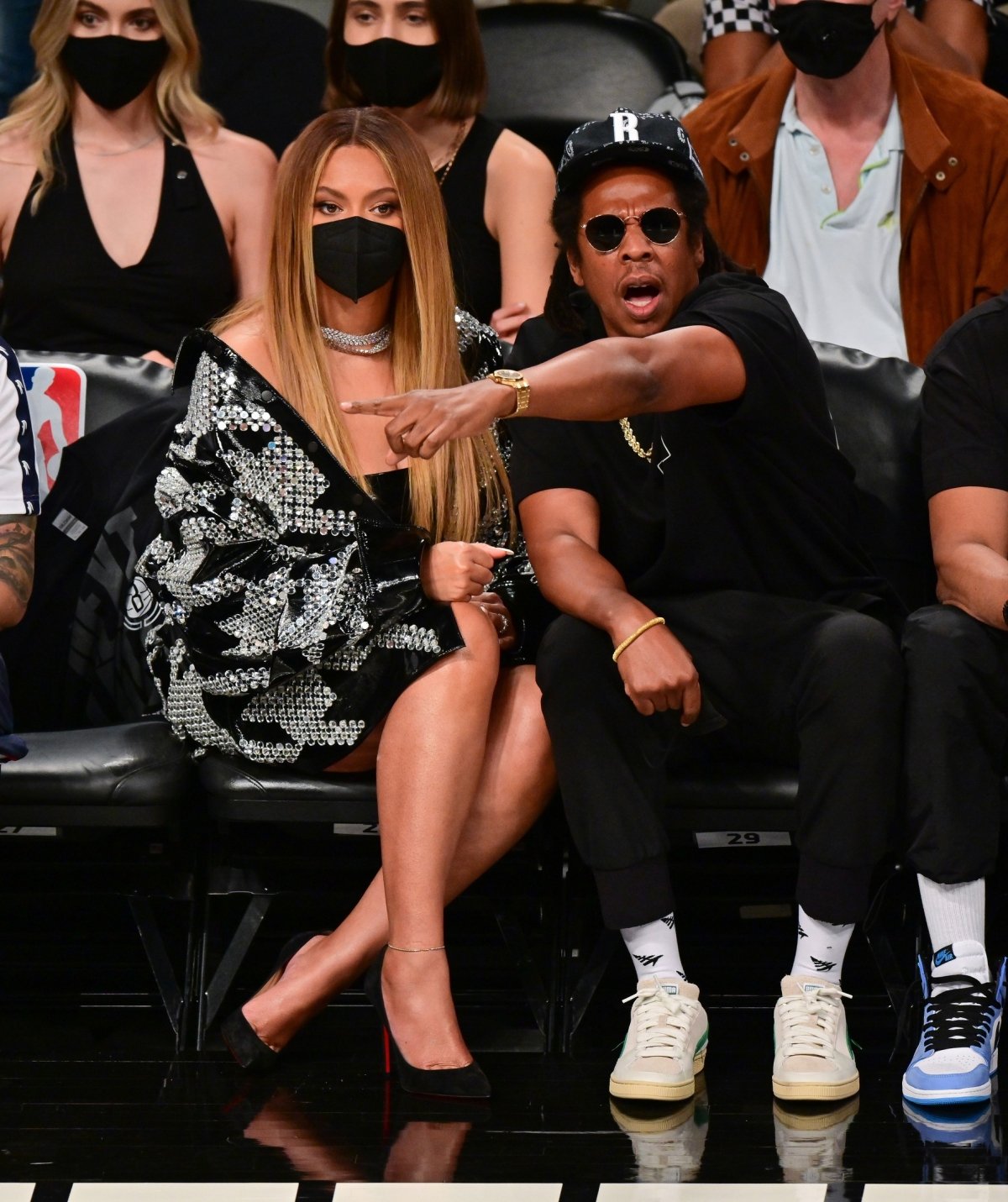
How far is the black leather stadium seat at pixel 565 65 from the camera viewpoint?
465 centimetres

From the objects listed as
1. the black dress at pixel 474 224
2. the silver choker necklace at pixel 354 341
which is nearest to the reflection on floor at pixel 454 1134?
the silver choker necklace at pixel 354 341

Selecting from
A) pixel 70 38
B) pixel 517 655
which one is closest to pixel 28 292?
pixel 70 38

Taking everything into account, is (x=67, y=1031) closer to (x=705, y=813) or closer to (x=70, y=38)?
(x=705, y=813)

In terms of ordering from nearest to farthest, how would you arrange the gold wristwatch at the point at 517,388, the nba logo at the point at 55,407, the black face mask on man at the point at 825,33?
the gold wristwatch at the point at 517,388
the nba logo at the point at 55,407
the black face mask on man at the point at 825,33

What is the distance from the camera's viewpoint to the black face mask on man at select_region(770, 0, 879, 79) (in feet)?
12.2

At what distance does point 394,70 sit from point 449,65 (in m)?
0.12

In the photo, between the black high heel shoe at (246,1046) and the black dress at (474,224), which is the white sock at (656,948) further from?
the black dress at (474,224)

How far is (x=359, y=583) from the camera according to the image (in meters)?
2.77

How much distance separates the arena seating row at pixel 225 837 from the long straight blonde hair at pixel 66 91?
1.46 m

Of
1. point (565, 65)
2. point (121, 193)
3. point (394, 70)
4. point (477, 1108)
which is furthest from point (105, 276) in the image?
point (477, 1108)

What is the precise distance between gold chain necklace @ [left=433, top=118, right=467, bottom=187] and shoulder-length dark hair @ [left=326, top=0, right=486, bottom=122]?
0.02 meters

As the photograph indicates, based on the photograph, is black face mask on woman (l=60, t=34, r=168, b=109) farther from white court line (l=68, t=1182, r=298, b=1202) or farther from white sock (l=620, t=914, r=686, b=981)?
white court line (l=68, t=1182, r=298, b=1202)

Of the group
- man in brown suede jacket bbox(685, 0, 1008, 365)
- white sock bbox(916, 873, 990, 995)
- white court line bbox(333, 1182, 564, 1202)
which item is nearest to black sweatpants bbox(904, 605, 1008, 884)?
white sock bbox(916, 873, 990, 995)

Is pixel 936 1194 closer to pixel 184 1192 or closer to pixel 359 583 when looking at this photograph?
pixel 184 1192
